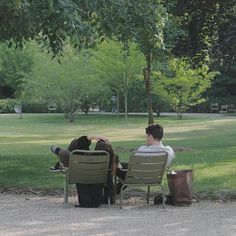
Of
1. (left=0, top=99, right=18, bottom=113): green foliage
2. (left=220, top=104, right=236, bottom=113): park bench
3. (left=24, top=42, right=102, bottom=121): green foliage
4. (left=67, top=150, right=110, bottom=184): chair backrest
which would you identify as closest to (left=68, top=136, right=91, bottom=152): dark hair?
(left=67, top=150, right=110, bottom=184): chair backrest

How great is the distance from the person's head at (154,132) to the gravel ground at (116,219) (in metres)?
Answer: 0.96

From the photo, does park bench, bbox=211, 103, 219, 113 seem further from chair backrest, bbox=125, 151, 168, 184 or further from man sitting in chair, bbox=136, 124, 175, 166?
chair backrest, bbox=125, 151, 168, 184

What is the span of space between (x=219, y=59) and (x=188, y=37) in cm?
123

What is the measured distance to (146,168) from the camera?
8172 mm

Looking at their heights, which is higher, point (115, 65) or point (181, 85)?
point (115, 65)

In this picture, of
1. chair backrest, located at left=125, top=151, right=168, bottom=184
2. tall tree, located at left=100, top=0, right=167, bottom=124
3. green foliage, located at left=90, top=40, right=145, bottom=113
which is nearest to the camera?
chair backrest, located at left=125, top=151, right=168, bottom=184

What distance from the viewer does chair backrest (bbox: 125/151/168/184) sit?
8133mm

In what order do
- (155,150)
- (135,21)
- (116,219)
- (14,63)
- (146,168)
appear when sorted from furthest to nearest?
(14,63) → (135,21) → (155,150) → (146,168) → (116,219)

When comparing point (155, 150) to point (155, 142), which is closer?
point (155, 150)

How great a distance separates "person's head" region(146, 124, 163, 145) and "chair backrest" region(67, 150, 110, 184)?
0.70 m

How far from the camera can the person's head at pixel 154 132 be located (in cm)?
841

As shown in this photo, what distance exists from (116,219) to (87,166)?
1122 millimetres

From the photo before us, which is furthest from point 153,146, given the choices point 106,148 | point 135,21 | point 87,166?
point 135,21

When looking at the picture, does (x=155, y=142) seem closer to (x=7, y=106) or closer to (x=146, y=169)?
(x=146, y=169)
